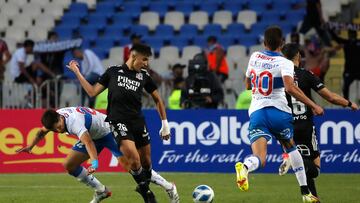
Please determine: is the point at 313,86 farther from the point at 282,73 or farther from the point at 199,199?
the point at 199,199

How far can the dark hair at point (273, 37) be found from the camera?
13438mm

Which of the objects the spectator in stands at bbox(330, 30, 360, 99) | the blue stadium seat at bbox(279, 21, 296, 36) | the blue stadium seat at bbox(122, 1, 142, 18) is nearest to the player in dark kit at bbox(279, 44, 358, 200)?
the spectator in stands at bbox(330, 30, 360, 99)

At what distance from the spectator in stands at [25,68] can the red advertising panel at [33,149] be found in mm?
2948

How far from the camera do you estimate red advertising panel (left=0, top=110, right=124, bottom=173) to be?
22.5 m

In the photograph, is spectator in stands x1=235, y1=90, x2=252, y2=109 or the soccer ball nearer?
the soccer ball

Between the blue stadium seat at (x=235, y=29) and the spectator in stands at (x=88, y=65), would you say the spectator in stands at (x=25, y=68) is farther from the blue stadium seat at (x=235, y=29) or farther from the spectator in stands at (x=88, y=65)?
the blue stadium seat at (x=235, y=29)

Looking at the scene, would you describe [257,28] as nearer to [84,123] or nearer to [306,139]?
[306,139]

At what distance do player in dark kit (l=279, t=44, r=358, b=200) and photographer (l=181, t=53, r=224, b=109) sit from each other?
8.03 meters

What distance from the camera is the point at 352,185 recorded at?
18.4 metres

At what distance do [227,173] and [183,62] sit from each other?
715 centimetres

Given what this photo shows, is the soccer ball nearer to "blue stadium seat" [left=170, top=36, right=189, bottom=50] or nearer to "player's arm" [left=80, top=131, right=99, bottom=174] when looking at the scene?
"player's arm" [left=80, top=131, right=99, bottom=174]

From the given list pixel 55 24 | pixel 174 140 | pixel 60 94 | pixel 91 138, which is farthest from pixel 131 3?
pixel 91 138

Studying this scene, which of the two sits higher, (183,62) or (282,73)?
(282,73)

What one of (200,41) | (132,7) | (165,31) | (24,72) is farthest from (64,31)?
(24,72)
